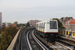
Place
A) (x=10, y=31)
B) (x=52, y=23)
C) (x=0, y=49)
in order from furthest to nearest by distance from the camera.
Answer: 1. (x=10, y=31)
2. (x=0, y=49)
3. (x=52, y=23)

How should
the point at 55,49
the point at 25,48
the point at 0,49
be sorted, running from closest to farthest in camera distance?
the point at 55,49, the point at 25,48, the point at 0,49

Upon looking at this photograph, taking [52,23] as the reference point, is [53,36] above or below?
below

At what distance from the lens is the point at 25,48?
14.5m

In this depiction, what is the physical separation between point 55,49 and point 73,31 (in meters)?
8.86

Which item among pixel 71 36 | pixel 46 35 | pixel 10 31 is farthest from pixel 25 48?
pixel 10 31

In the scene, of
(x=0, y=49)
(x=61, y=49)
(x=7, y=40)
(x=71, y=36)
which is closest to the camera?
(x=61, y=49)

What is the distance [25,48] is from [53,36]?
5.37 meters

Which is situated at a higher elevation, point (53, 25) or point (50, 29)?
point (53, 25)

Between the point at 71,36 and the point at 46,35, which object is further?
the point at 71,36

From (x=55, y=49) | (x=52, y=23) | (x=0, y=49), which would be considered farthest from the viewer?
(x=0, y=49)

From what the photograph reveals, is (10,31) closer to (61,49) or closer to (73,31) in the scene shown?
(73,31)

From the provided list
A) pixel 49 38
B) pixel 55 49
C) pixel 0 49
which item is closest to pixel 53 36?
pixel 49 38

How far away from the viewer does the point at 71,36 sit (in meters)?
18.7

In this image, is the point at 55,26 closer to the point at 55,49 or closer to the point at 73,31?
the point at 73,31
